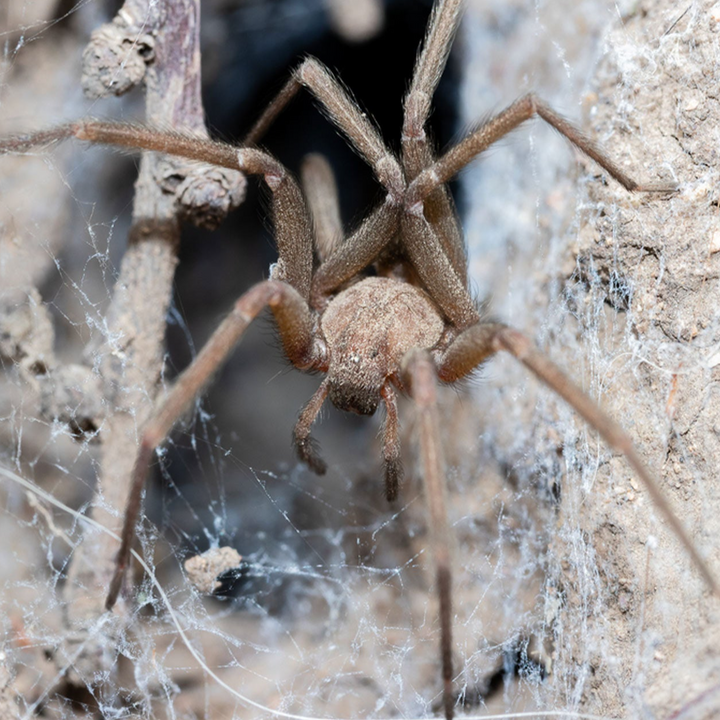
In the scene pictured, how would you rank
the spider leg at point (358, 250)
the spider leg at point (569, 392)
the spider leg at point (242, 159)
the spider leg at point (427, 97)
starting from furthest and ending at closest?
the spider leg at point (358, 250), the spider leg at point (427, 97), the spider leg at point (242, 159), the spider leg at point (569, 392)

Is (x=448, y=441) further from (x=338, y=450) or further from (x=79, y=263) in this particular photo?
(x=79, y=263)

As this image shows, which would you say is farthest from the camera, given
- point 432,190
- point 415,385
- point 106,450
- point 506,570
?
point 506,570

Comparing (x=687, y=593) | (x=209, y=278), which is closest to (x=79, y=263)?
(x=209, y=278)

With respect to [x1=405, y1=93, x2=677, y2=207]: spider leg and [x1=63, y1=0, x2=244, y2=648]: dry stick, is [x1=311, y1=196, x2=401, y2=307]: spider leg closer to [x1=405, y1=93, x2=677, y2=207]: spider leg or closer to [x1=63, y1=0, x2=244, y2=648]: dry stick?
[x1=405, y1=93, x2=677, y2=207]: spider leg

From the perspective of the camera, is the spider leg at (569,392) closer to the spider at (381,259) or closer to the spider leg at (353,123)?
the spider at (381,259)

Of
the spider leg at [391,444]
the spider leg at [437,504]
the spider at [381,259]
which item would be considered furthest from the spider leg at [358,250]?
the spider leg at [437,504]

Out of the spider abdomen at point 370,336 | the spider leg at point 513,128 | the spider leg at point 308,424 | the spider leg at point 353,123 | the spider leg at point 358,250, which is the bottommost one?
the spider leg at point 308,424
